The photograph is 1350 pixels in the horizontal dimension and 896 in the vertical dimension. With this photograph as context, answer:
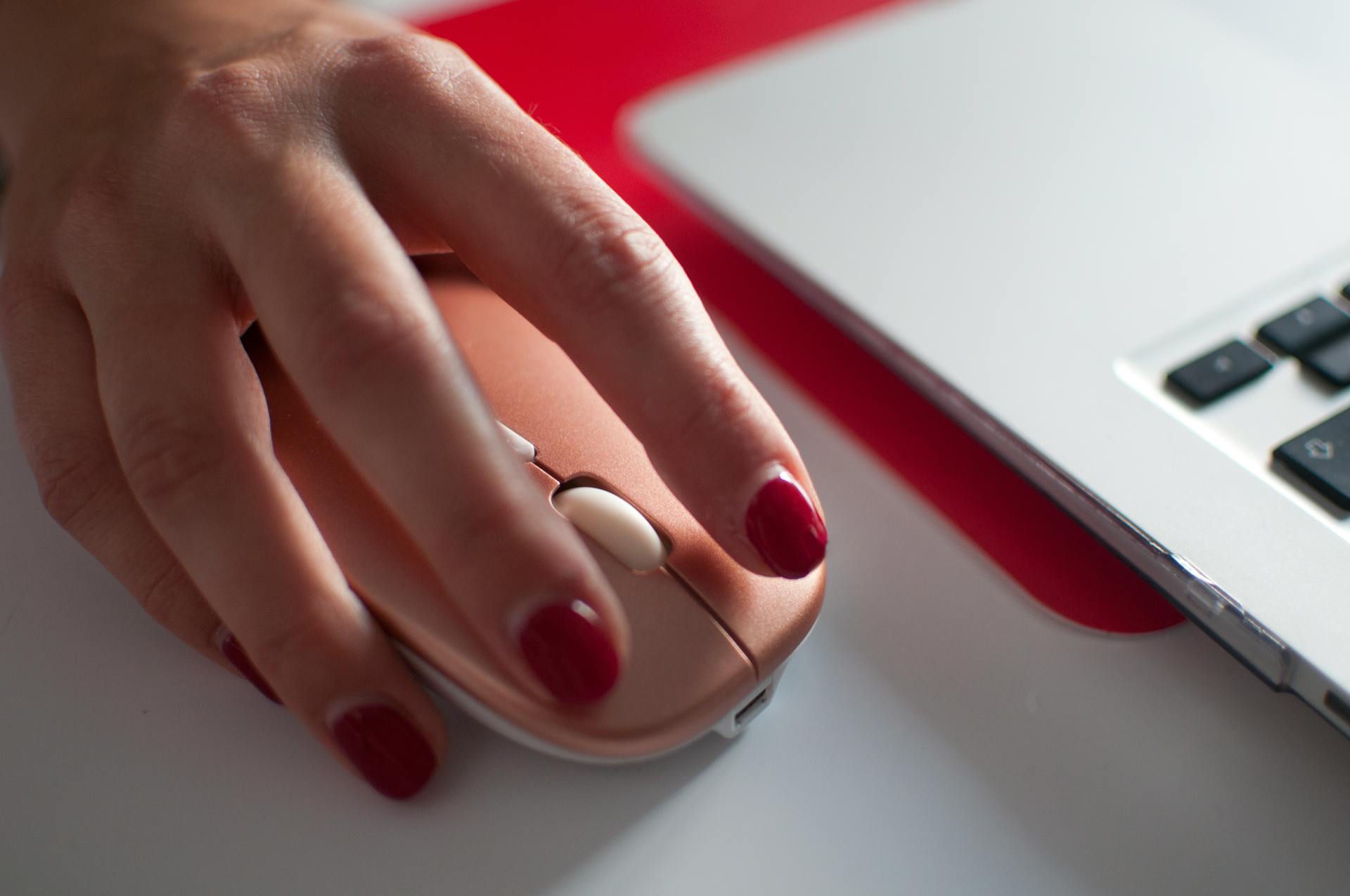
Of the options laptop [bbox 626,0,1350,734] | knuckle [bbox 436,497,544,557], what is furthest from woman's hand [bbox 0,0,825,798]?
laptop [bbox 626,0,1350,734]

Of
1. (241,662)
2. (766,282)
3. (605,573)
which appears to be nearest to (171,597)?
(241,662)

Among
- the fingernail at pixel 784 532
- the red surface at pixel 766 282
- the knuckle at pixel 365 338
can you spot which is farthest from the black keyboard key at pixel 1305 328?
the knuckle at pixel 365 338

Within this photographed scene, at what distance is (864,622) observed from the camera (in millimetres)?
369

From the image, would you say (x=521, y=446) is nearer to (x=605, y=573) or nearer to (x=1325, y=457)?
(x=605, y=573)

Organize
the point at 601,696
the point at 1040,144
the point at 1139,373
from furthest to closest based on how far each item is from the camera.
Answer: the point at 1040,144, the point at 1139,373, the point at 601,696

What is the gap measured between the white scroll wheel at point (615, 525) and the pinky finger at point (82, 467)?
0.11 meters

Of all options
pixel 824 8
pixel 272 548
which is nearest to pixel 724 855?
pixel 272 548

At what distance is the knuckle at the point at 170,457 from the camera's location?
0.34 m

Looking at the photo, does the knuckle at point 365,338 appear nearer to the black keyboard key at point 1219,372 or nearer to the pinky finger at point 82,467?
the pinky finger at point 82,467

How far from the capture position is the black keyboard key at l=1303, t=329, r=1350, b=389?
0.38 metres

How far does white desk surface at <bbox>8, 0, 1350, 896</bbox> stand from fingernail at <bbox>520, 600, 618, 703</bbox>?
43 mm

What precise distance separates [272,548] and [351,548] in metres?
0.02

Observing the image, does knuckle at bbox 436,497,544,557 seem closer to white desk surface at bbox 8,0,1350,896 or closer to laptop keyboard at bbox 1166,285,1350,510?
white desk surface at bbox 8,0,1350,896

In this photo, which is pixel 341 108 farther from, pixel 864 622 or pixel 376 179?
pixel 864 622
